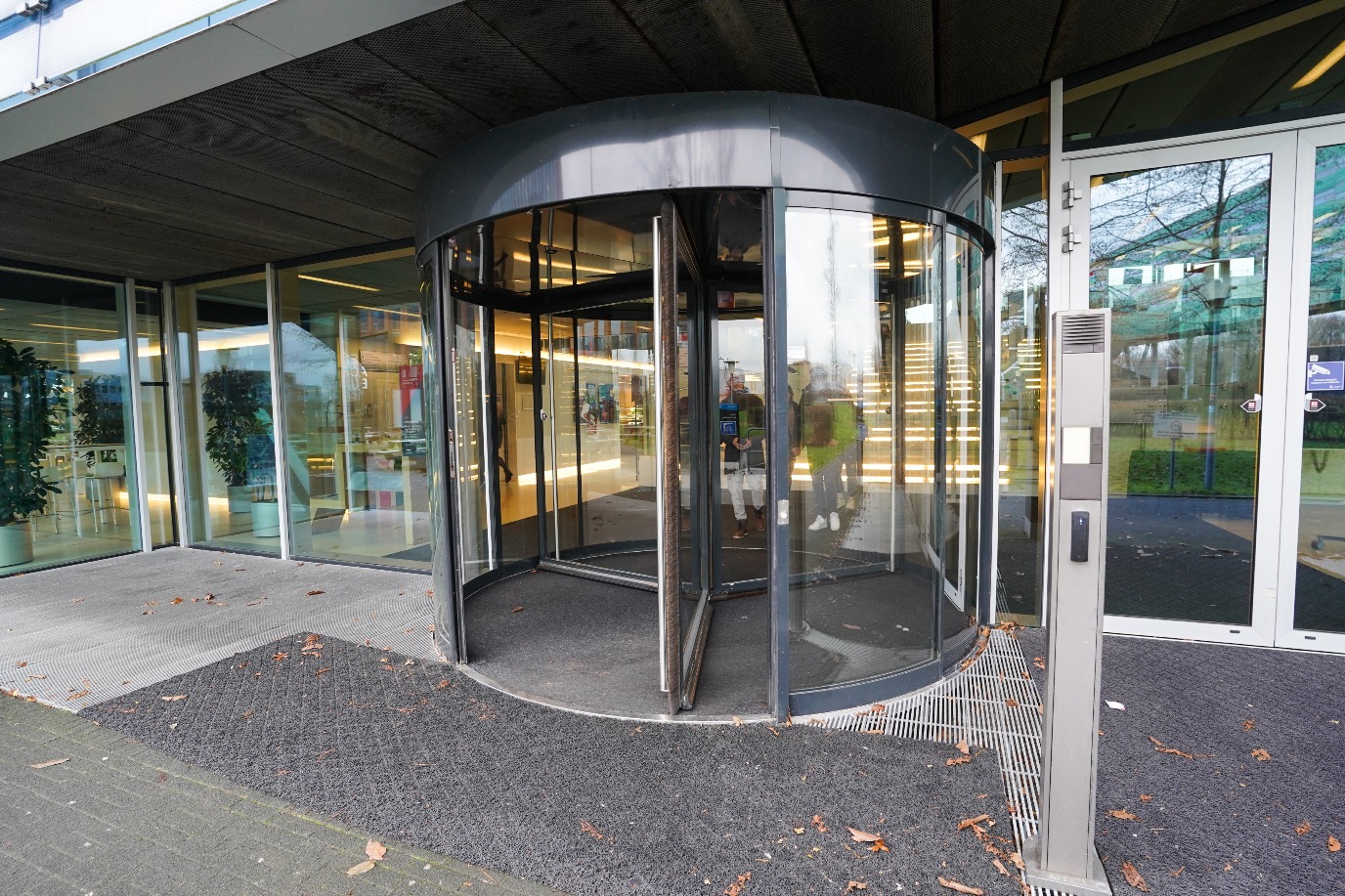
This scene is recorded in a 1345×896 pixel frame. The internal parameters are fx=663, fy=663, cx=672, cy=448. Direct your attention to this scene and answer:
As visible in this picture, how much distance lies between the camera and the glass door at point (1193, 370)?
3.78 meters

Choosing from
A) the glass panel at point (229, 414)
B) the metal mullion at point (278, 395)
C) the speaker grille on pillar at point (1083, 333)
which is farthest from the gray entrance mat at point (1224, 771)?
the glass panel at point (229, 414)

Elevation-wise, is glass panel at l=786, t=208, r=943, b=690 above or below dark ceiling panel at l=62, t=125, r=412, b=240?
below

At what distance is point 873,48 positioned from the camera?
323cm

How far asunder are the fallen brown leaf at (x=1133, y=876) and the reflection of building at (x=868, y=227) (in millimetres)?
1359

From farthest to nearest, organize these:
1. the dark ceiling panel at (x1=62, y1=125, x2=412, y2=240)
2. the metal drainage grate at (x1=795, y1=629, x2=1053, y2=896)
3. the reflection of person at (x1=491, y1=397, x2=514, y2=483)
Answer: the reflection of person at (x1=491, y1=397, x2=514, y2=483), the dark ceiling panel at (x1=62, y1=125, x2=412, y2=240), the metal drainage grate at (x1=795, y1=629, x2=1053, y2=896)

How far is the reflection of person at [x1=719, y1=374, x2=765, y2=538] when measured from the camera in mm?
4648

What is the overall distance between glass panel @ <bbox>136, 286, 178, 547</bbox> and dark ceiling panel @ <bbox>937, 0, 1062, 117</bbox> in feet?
26.8

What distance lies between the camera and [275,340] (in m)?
6.62

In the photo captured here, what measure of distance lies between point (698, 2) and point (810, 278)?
1218mm

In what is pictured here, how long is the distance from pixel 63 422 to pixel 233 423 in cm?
159

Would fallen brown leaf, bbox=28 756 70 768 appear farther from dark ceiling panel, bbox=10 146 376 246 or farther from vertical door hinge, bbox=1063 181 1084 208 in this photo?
vertical door hinge, bbox=1063 181 1084 208

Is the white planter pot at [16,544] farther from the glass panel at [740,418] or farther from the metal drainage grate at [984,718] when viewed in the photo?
the metal drainage grate at [984,718]

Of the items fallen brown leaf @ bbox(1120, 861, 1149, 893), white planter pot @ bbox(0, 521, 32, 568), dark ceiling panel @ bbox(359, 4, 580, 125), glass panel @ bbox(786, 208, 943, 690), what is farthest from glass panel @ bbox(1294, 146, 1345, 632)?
white planter pot @ bbox(0, 521, 32, 568)

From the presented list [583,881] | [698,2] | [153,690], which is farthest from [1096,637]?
[153,690]
